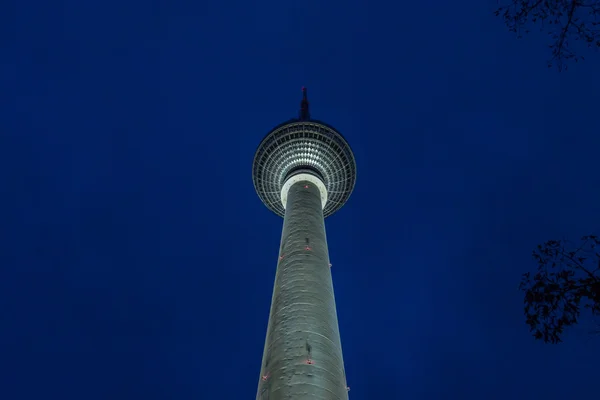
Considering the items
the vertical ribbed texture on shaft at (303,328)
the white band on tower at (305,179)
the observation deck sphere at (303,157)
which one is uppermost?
the observation deck sphere at (303,157)

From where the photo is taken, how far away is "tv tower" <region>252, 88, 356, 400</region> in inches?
992

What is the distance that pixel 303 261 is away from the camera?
112 ft

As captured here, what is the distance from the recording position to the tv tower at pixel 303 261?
25203 millimetres

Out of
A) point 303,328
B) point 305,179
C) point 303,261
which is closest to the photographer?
point 303,328

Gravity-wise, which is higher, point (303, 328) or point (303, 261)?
point (303, 261)

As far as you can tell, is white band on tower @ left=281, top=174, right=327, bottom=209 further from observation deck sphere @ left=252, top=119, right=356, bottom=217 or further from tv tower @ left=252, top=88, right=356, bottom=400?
observation deck sphere @ left=252, top=119, right=356, bottom=217

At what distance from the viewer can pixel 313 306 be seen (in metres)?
29.7

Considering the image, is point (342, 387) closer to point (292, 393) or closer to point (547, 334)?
point (292, 393)

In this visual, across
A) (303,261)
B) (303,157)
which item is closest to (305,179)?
(303,157)

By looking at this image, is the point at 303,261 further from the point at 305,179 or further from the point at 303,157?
the point at 303,157

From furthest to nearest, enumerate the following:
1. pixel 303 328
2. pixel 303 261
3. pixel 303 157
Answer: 1. pixel 303 157
2. pixel 303 261
3. pixel 303 328

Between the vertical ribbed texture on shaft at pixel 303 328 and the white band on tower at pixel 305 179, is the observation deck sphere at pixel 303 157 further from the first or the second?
the vertical ribbed texture on shaft at pixel 303 328

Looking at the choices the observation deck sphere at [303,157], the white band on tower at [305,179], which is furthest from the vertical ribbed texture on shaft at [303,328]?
the observation deck sphere at [303,157]

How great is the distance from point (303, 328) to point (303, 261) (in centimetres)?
697
